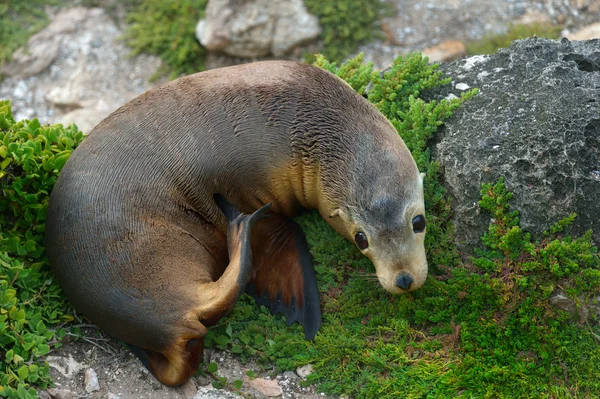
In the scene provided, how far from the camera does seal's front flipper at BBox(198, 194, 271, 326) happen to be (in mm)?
5164

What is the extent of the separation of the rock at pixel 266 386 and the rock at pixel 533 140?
69.3 inches

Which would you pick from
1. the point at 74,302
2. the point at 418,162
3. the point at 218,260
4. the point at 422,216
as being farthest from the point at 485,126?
the point at 74,302

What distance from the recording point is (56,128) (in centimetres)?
626

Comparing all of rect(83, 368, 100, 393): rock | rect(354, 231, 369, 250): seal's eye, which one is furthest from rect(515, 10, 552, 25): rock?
rect(83, 368, 100, 393): rock

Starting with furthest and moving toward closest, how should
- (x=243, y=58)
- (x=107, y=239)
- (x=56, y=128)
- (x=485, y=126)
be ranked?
(x=243, y=58) < (x=56, y=128) < (x=485, y=126) < (x=107, y=239)

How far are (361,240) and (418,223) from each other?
0.43 m

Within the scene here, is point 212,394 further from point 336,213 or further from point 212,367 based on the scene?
point 336,213

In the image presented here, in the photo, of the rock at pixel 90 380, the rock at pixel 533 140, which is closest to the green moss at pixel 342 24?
the rock at pixel 533 140

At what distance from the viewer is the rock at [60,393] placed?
4.91 meters

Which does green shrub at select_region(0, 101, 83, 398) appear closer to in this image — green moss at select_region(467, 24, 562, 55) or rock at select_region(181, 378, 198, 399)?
rock at select_region(181, 378, 198, 399)

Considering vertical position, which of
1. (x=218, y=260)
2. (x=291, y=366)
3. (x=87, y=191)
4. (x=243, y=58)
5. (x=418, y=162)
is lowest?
(x=243, y=58)

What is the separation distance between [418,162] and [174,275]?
2.11 m

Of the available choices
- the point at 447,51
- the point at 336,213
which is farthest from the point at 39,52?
the point at 336,213

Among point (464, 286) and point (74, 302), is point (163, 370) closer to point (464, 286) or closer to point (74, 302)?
point (74, 302)
